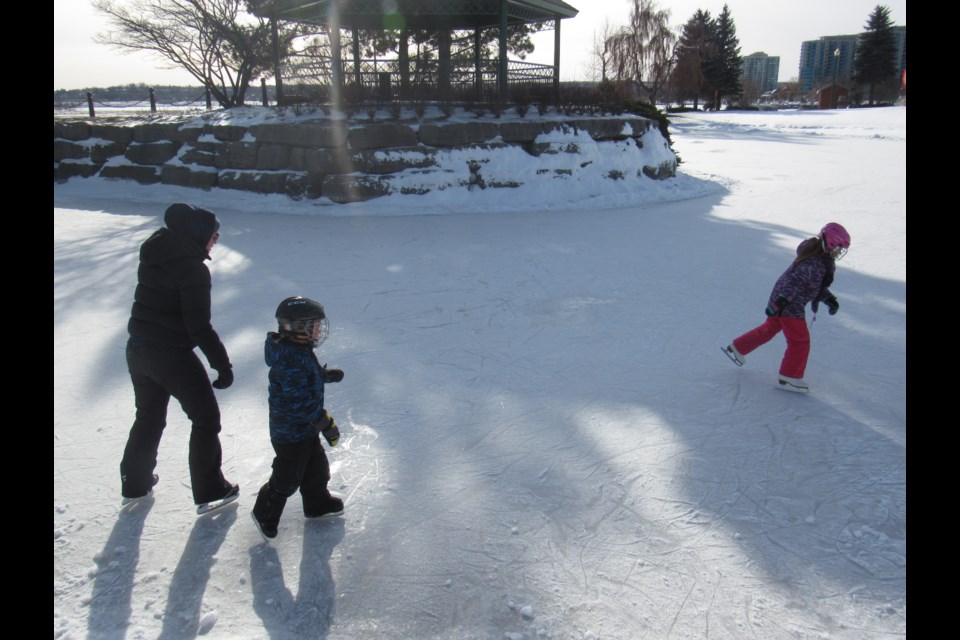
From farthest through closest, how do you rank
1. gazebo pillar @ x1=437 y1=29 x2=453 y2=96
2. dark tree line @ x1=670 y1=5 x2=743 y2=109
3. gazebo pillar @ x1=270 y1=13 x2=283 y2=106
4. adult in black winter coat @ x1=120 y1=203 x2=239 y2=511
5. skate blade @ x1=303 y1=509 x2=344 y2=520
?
dark tree line @ x1=670 y1=5 x2=743 y2=109
gazebo pillar @ x1=270 y1=13 x2=283 y2=106
gazebo pillar @ x1=437 y1=29 x2=453 y2=96
skate blade @ x1=303 y1=509 x2=344 y2=520
adult in black winter coat @ x1=120 y1=203 x2=239 y2=511

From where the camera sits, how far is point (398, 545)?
7.76 ft

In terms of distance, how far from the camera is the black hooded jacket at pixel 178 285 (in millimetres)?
2328

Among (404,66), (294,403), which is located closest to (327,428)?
(294,403)

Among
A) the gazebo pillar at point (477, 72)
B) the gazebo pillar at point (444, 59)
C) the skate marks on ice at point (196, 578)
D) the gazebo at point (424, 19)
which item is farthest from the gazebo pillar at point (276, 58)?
the skate marks on ice at point (196, 578)

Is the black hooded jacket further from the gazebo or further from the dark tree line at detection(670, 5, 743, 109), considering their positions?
the dark tree line at detection(670, 5, 743, 109)

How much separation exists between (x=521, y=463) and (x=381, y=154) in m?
7.80

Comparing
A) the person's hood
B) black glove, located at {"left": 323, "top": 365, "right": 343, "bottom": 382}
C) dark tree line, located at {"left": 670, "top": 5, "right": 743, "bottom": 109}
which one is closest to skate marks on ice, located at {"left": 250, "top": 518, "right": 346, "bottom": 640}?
black glove, located at {"left": 323, "top": 365, "right": 343, "bottom": 382}

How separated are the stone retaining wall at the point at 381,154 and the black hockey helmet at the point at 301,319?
7.64 m

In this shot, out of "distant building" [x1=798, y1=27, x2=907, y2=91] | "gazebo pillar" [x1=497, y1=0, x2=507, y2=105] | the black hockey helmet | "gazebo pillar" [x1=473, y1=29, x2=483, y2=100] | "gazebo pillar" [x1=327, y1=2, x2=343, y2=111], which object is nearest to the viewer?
the black hockey helmet

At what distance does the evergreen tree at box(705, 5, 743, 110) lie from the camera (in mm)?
50188

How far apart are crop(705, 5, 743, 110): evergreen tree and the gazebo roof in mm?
41638

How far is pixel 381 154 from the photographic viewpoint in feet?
32.1
